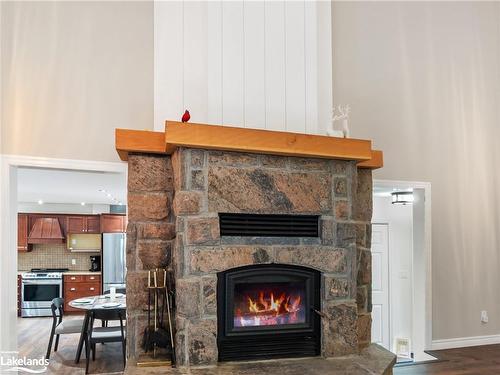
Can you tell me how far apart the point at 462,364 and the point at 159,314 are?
2983 millimetres

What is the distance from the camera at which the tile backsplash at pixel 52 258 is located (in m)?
10.0

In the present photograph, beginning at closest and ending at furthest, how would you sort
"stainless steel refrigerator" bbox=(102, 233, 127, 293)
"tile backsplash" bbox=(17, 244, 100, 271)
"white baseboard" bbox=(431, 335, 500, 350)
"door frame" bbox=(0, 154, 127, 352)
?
1. "door frame" bbox=(0, 154, 127, 352)
2. "white baseboard" bbox=(431, 335, 500, 350)
3. "stainless steel refrigerator" bbox=(102, 233, 127, 293)
4. "tile backsplash" bbox=(17, 244, 100, 271)

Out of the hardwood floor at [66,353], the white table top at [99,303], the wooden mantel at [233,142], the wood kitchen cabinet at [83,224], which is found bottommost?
the hardwood floor at [66,353]

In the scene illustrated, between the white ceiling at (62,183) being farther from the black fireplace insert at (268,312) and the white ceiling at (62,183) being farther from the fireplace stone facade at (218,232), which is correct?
the black fireplace insert at (268,312)

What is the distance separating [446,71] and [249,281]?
343cm

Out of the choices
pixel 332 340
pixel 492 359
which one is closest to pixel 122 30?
pixel 332 340

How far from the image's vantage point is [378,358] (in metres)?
3.22

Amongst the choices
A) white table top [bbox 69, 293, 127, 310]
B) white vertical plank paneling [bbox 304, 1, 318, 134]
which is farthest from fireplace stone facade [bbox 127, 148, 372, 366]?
white table top [bbox 69, 293, 127, 310]

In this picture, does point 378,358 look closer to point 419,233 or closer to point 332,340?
point 332,340

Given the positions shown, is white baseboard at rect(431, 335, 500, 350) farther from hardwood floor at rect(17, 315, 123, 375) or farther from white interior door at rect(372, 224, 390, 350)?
hardwood floor at rect(17, 315, 123, 375)

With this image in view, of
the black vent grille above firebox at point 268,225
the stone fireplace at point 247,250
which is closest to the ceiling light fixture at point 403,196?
the stone fireplace at point 247,250

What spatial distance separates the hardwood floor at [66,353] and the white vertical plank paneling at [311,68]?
3.49m

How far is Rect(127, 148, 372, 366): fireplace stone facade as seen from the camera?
294 centimetres

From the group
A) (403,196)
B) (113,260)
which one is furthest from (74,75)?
(113,260)
